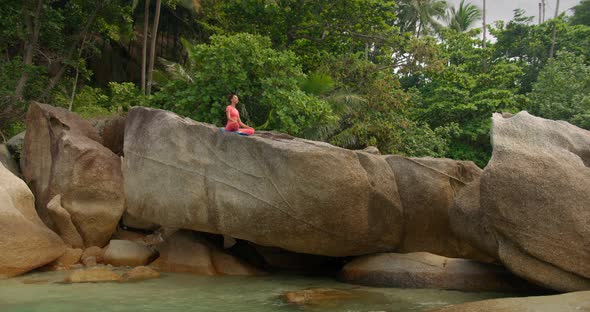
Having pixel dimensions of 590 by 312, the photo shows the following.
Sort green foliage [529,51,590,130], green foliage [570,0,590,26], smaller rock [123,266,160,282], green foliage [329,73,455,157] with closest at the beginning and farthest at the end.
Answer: smaller rock [123,266,160,282] → green foliage [329,73,455,157] → green foliage [529,51,590,130] → green foliage [570,0,590,26]

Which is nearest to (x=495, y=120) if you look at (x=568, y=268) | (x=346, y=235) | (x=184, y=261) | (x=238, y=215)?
(x=568, y=268)

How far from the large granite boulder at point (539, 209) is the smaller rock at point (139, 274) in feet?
16.9

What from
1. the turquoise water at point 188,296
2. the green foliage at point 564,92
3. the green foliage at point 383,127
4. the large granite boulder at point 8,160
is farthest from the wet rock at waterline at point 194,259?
the green foliage at point 564,92

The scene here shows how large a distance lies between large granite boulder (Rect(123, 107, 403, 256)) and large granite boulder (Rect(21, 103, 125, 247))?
3.69ft

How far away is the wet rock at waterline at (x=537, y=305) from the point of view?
5160 millimetres

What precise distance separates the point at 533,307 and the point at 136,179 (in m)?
6.46

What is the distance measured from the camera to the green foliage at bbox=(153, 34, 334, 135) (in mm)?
12531

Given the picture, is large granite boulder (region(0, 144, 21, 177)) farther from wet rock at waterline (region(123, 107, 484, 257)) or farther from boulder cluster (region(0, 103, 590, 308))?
wet rock at waterline (region(123, 107, 484, 257))

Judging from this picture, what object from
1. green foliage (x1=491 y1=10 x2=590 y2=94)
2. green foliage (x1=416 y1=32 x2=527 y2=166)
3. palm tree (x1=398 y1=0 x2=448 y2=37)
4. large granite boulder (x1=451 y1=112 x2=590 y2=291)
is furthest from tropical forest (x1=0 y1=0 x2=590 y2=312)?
palm tree (x1=398 y1=0 x2=448 y2=37)

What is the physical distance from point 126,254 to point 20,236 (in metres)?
1.77

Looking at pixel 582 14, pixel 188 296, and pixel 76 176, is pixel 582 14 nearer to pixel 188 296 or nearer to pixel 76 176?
pixel 76 176

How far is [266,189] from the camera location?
806 centimetres

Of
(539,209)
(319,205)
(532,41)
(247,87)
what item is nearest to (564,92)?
(532,41)

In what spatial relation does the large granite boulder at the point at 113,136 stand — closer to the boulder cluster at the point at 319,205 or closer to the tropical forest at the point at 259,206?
the tropical forest at the point at 259,206
